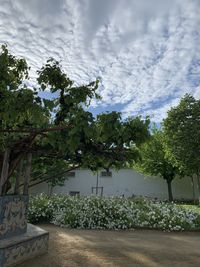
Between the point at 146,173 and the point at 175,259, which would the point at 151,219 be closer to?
the point at 175,259

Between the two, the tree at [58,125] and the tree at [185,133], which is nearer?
the tree at [58,125]

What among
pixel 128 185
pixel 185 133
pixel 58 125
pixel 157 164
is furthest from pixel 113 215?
pixel 128 185

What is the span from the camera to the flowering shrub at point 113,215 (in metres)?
14.1

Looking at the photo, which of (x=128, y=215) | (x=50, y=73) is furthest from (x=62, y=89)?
(x=128, y=215)

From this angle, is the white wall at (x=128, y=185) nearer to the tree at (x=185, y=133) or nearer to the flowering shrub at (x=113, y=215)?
the tree at (x=185, y=133)

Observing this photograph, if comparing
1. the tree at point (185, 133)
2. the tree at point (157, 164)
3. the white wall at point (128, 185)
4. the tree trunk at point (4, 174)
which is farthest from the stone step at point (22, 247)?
the white wall at point (128, 185)

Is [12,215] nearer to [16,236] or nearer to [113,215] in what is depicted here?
[16,236]

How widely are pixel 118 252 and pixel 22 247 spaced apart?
2.82 meters

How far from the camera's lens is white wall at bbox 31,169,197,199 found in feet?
129

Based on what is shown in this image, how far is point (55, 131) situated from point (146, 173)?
31657 millimetres

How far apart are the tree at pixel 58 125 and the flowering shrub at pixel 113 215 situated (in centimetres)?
677

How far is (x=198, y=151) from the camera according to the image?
26516mm

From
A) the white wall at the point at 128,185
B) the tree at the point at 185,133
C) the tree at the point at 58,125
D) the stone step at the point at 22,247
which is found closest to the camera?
the tree at the point at 58,125

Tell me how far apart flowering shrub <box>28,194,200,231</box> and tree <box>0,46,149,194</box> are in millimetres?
6773
